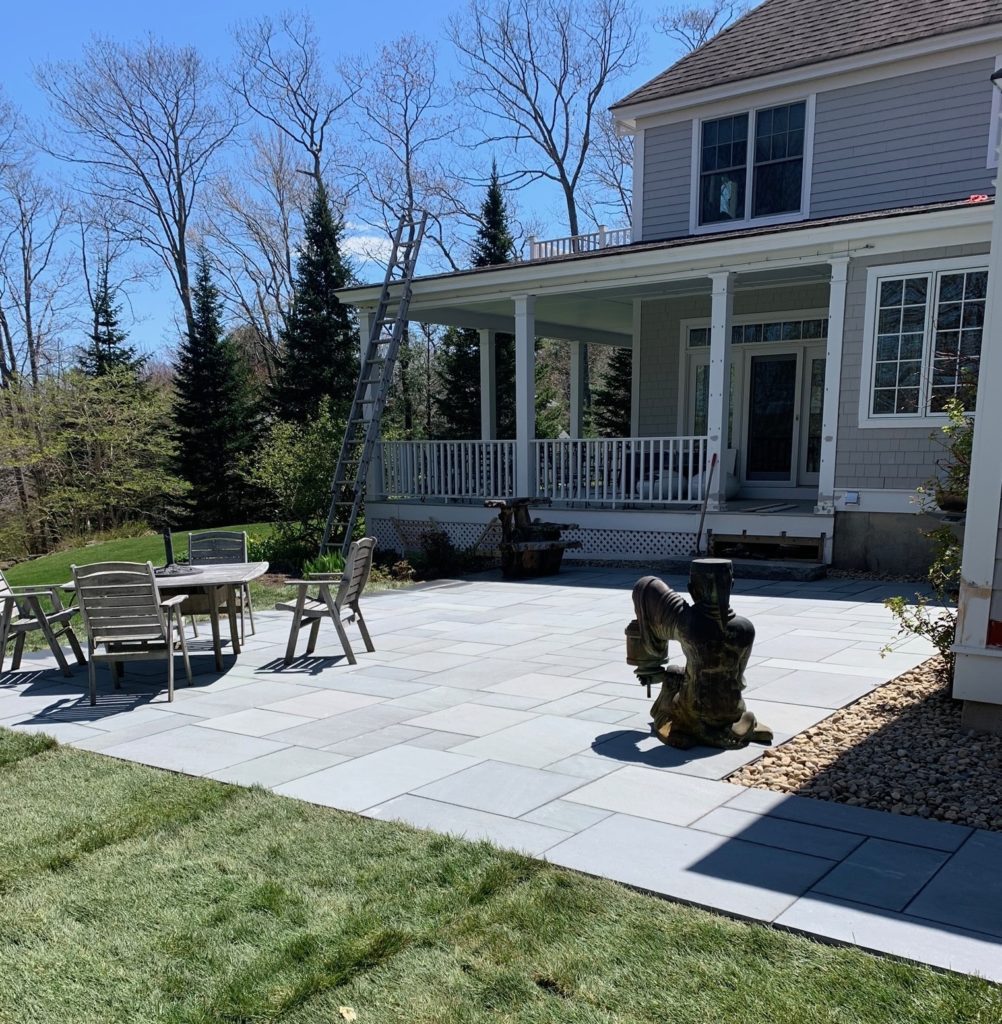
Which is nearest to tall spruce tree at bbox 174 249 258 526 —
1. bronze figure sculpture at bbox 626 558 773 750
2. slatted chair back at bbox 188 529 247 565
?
slatted chair back at bbox 188 529 247 565

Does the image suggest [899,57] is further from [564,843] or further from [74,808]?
[74,808]

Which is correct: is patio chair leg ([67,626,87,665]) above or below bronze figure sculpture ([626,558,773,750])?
below

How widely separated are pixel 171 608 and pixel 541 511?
274 inches

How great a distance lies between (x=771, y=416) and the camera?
1295 cm

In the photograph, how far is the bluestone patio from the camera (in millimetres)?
2957

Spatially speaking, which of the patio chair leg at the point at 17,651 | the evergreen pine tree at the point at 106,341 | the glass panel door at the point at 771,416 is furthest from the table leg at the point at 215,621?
the evergreen pine tree at the point at 106,341

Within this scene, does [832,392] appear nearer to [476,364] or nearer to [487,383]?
[487,383]

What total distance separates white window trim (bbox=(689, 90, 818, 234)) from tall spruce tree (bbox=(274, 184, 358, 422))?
12224mm

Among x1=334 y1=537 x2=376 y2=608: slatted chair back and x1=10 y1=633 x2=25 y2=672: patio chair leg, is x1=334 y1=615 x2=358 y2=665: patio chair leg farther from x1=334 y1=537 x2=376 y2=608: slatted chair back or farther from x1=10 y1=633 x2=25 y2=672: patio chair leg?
x1=10 y1=633 x2=25 y2=672: patio chair leg

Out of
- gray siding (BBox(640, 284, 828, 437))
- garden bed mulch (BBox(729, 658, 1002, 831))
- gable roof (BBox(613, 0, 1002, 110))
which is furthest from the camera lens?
gray siding (BBox(640, 284, 828, 437))

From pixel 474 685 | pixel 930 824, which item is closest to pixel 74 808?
pixel 474 685

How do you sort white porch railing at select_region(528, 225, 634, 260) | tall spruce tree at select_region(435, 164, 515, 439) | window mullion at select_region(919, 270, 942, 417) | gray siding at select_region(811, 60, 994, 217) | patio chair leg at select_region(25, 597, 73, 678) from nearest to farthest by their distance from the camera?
1. patio chair leg at select_region(25, 597, 73, 678)
2. window mullion at select_region(919, 270, 942, 417)
3. gray siding at select_region(811, 60, 994, 217)
4. white porch railing at select_region(528, 225, 634, 260)
5. tall spruce tree at select_region(435, 164, 515, 439)

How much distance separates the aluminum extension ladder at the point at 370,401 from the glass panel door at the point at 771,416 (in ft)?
17.7

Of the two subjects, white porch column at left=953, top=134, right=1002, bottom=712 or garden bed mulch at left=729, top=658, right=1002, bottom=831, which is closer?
garden bed mulch at left=729, top=658, right=1002, bottom=831
